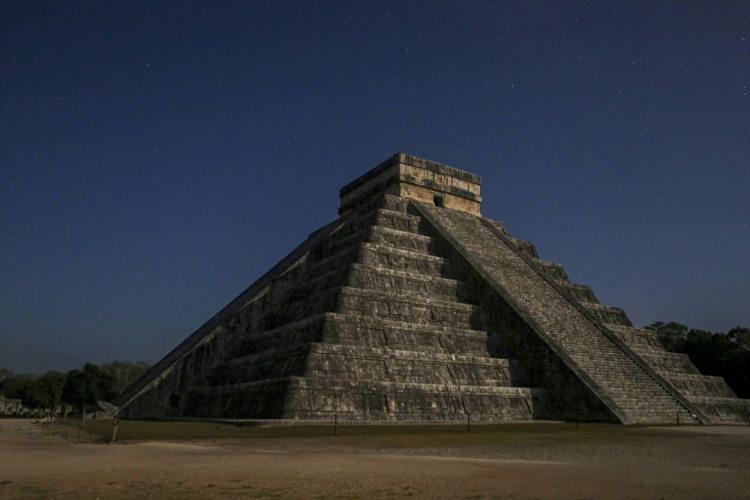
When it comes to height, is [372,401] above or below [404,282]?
below

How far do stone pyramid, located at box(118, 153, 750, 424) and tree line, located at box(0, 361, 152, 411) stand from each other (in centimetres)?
421

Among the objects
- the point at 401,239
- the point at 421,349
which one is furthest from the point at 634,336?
the point at 421,349

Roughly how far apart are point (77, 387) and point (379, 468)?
978 inches

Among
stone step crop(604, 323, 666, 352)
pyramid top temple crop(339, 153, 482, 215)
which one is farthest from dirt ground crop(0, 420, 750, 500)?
pyramid top temple crop(339, 153, 482, 215)

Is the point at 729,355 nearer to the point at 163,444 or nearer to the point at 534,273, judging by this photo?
the point at 534,273

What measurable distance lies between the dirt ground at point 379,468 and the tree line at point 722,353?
2135cm

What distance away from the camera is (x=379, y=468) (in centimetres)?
757

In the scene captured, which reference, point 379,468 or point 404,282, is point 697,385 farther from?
point 379,468

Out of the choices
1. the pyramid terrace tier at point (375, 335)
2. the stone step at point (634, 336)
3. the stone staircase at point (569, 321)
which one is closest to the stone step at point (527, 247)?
the stone staircase at point (569, 321)

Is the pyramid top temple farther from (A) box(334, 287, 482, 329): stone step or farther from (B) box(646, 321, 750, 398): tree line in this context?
(B) box(646, 321, 750, 398): tree line

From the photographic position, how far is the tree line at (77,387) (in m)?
27.5

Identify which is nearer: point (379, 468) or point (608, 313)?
point (379, 468)

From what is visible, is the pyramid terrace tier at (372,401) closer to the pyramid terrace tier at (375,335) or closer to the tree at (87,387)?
the pyramid terrace tier at (375,335)

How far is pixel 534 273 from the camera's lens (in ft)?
86.8
